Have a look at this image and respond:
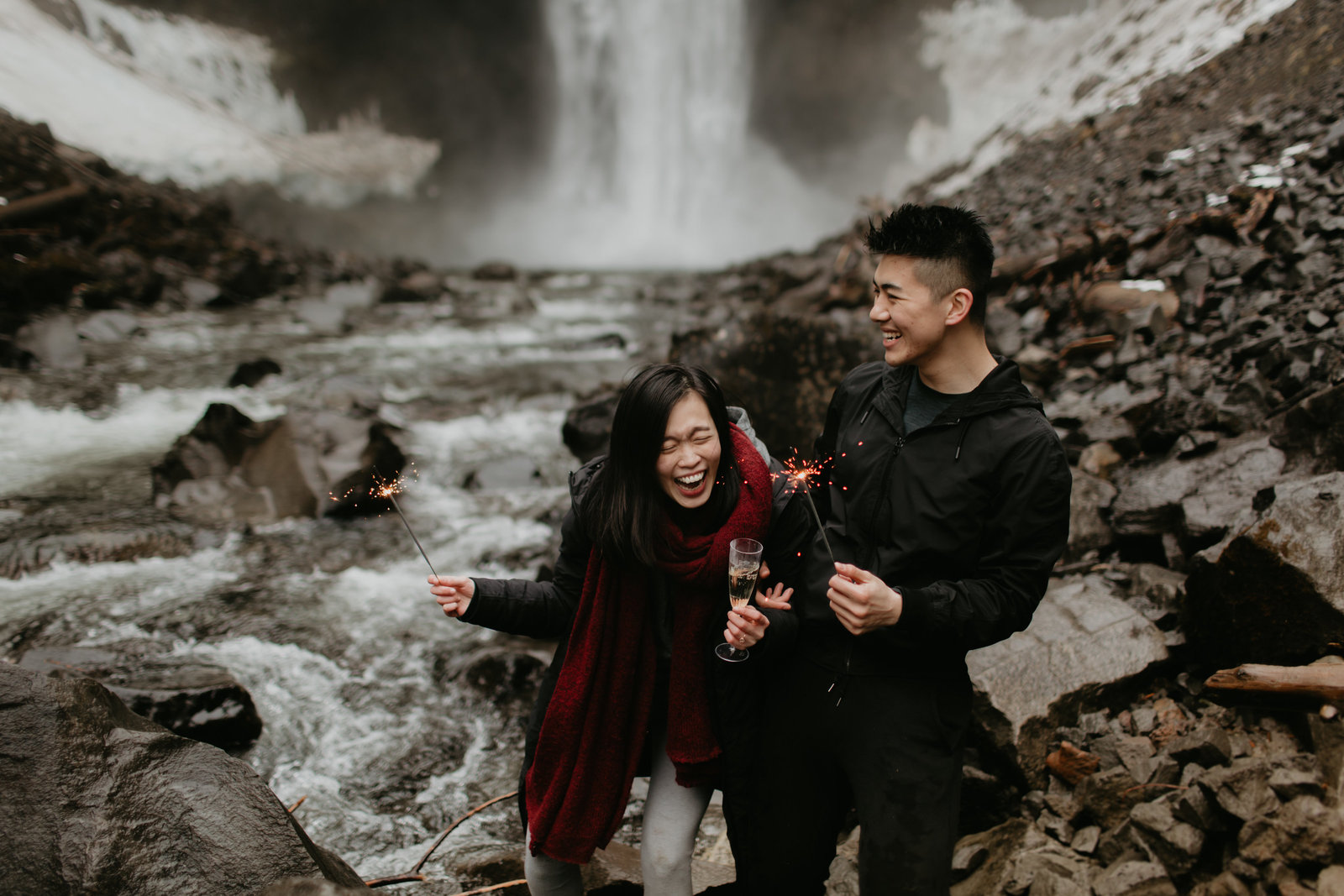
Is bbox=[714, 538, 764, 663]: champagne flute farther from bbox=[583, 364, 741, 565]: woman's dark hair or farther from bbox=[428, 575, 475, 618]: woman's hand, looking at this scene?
bbox=[428, 575, 475, 618]: woman's hand

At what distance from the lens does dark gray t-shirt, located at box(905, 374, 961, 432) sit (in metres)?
2.11

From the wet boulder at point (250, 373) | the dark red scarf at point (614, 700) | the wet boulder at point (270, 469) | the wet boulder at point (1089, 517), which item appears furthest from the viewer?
the wet boulder at point (250, 373)

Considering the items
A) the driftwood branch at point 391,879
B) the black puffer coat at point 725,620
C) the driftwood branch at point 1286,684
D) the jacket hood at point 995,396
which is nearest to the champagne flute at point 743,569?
the black puffer coat at point 725,620

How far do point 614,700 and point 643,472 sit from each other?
0.76 m

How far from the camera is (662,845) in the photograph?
2174 mm

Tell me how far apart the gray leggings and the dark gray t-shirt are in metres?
1.33

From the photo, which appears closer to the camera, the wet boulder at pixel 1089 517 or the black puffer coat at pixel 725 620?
the black puffer coat at pixel 725 620

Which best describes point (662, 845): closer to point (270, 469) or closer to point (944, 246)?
point (944, 246)

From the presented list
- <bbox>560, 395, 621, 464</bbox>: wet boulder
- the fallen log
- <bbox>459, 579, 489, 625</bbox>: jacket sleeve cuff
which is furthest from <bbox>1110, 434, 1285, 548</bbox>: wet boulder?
the fallen log

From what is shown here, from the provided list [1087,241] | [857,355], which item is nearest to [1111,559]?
[857,355]

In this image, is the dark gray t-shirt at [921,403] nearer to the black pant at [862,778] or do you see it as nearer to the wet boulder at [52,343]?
the black pant at [862,778]

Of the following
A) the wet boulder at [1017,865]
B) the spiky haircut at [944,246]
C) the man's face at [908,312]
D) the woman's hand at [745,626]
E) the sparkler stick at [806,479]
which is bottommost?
the wet boulder at [1017,865]

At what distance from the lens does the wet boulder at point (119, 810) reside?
1732mm

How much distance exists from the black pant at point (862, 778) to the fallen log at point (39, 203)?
1646 cm
